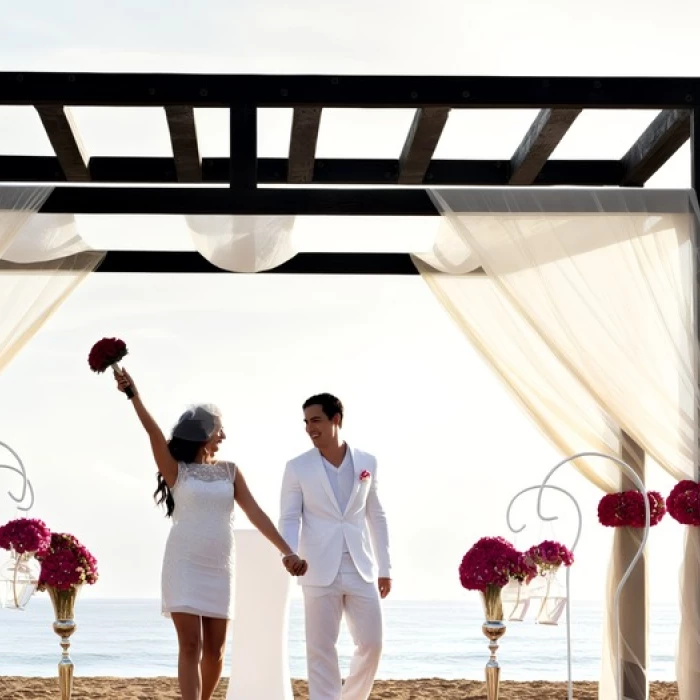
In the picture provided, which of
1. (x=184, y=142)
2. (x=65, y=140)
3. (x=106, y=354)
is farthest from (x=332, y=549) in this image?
(x=65, y=140)

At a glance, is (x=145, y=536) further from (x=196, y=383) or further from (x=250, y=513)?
(x=250, y=513)

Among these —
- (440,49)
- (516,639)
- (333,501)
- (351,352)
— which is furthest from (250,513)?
(351,352)

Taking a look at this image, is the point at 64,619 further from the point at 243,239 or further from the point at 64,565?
the point at 243,239

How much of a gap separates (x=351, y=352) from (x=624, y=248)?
18.0 metres

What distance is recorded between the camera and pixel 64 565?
5.21m

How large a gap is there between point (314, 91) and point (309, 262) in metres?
1.33

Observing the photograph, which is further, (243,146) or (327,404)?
(243,146)

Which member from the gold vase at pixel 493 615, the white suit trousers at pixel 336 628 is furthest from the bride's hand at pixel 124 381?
the gold vase at pixel 493 615

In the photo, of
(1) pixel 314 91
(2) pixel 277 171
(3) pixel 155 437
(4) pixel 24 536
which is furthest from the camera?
(2) pixel 277 171

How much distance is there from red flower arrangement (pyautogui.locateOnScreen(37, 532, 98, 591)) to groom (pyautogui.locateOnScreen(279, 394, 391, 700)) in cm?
80

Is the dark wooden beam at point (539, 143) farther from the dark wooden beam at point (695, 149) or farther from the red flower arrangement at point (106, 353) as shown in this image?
the red flower arrangement at point (106, 353)

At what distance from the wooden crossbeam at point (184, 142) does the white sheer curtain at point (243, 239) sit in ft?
1.63

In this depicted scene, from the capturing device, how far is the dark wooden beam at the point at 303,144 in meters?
5.61

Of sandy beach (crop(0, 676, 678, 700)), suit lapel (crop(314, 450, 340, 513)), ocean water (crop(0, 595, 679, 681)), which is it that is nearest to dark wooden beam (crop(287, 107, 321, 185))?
suit lapel (crop(314, 450, 340, 513))
